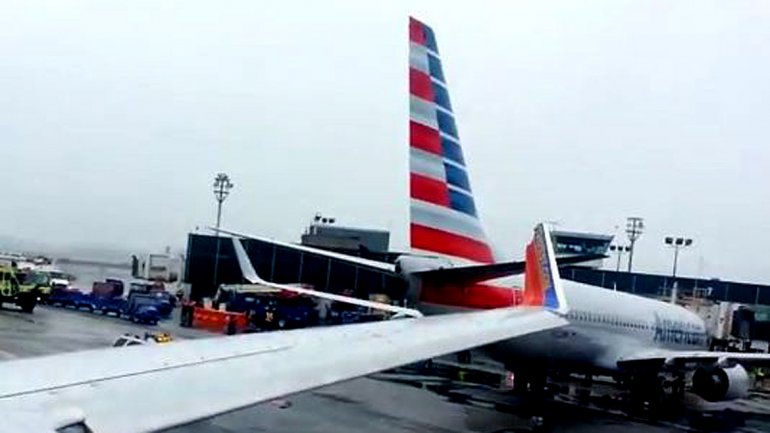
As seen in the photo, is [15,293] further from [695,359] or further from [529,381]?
[695,359]

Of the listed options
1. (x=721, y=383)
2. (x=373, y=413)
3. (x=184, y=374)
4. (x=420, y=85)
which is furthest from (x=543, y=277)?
(x=721, y=383)

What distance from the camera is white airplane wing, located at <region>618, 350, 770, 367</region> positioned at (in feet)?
80.5

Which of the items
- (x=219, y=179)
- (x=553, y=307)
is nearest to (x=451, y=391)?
(x=553, y=307)

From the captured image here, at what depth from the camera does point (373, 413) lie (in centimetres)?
1775

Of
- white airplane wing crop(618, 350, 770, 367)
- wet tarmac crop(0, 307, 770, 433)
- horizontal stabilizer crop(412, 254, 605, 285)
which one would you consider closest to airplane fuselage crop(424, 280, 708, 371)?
white airplane wing crop(618, 350, 770, 367)

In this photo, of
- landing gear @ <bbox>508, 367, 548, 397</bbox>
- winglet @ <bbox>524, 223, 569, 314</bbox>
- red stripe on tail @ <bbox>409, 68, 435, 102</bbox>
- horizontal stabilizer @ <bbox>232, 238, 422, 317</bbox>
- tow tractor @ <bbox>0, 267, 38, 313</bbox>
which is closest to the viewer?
winglet @ <bbox>524, 223, 569, 314</bbox>

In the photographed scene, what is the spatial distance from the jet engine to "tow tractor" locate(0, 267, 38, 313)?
87.9 ft

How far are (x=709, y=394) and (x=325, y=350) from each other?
1936 cm

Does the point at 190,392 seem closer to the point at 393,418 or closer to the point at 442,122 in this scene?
the point at 393,418

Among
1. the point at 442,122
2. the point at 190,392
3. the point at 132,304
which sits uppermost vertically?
the point at 442,122

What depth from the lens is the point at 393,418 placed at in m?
17.4

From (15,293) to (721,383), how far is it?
28.3 metres

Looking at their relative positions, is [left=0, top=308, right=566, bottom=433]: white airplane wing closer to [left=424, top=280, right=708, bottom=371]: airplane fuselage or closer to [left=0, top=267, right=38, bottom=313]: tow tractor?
[left=424, top=280, right=708, bottom=371]: airplane fuselage

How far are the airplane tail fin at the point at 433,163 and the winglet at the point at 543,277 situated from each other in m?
6.42
